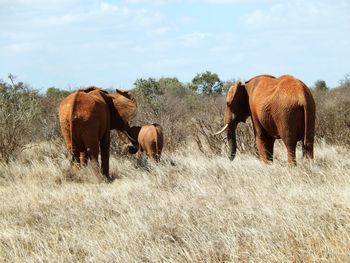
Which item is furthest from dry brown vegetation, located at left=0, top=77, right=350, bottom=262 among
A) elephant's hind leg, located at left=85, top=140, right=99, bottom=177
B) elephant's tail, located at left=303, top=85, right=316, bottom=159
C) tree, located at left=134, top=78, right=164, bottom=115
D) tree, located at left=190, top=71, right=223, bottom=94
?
tree, located at left=190, top=71, right=223, bottom=94

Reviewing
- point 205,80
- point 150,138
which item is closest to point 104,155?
point 150,138

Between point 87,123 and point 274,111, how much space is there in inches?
134

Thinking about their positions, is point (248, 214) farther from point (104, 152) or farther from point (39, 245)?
point (104, 152)

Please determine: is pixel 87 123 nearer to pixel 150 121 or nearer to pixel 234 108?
pixel 234 108

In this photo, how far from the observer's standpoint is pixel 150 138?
11641mm

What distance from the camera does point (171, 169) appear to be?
987 centimetres

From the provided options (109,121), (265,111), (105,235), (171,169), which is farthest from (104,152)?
(105,235)

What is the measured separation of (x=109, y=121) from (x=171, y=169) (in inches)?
75.9

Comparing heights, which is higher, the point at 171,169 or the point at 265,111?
the point at 265,111

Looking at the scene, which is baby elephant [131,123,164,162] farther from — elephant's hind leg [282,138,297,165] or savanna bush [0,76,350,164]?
elephant's hind leg [282,138,297,165]

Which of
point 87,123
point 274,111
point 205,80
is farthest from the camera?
point 205,80

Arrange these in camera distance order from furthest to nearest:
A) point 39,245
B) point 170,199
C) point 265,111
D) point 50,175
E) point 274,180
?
point 50,175 < point 265,111 < point 274,180 < point 170,199 < point 39,245

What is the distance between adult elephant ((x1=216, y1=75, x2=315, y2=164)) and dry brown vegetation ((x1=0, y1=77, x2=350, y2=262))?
1.64 feet

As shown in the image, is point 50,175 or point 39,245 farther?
point 50,175
